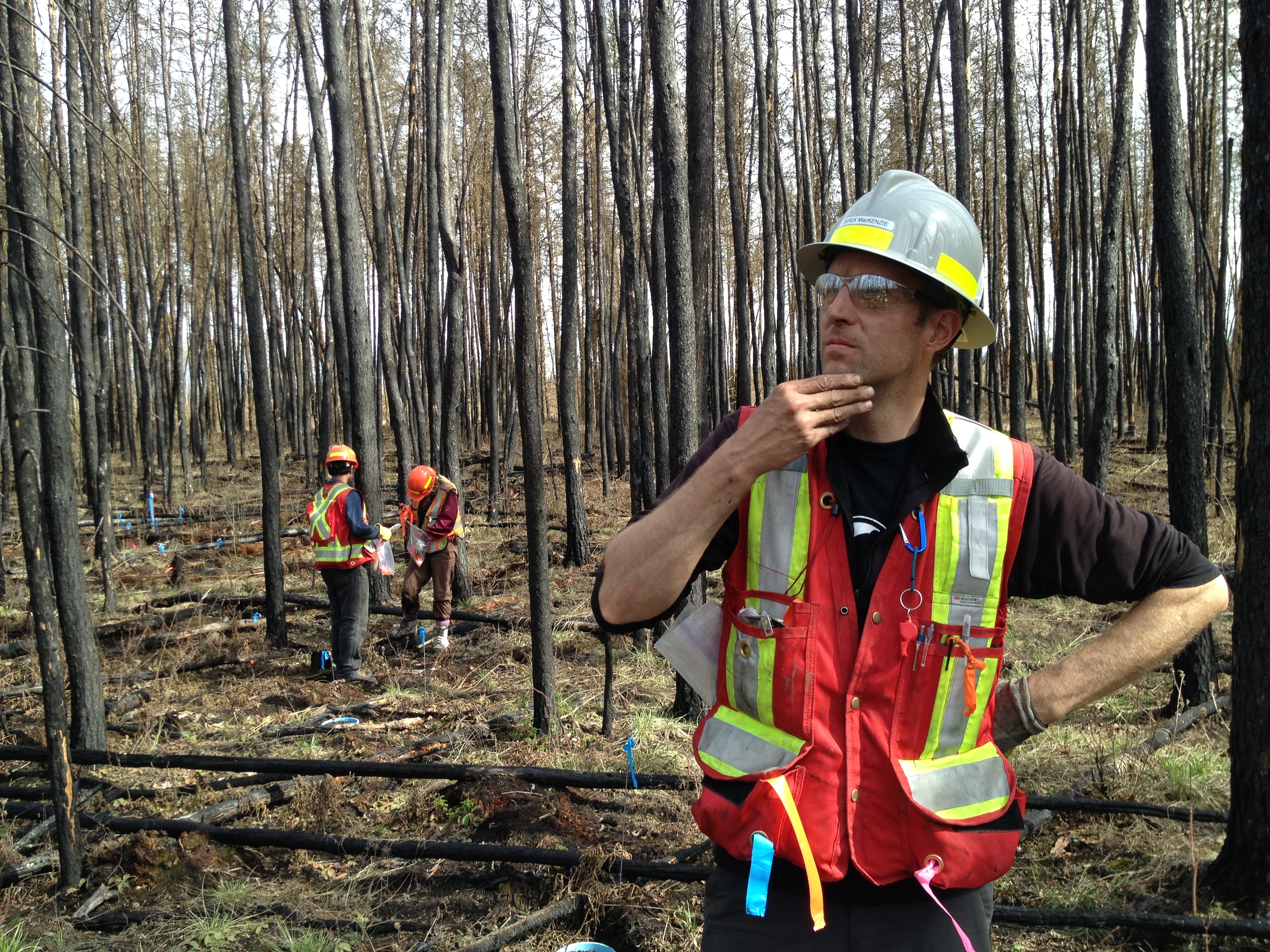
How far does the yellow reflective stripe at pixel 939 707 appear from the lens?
151 cm

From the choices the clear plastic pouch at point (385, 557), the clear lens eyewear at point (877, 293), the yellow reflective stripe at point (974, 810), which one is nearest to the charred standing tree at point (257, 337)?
the clear plastic pouch at point (385, 557)

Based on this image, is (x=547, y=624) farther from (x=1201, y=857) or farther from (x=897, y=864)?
(x=897, y=864)

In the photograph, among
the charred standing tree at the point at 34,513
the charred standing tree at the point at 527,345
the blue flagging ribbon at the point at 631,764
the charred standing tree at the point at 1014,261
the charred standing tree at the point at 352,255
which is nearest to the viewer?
the charred standing tree at the point at 34,513

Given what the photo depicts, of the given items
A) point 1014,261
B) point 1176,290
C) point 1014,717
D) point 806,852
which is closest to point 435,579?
point 1176,290

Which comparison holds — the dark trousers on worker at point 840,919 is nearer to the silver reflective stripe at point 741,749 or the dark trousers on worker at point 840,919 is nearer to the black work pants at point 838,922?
the black work pants at point 838,922

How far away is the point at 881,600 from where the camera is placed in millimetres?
1505

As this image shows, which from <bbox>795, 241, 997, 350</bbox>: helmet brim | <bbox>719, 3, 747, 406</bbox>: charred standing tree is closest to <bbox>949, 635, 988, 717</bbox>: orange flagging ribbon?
<bbox>795, 241, 997, 350</bbox>: helmet brim

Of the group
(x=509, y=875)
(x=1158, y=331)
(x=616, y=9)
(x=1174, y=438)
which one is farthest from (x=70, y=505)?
(x=1158, y=331)

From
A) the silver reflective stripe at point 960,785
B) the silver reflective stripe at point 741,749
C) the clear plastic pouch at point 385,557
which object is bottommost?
the clear plastic pouch at point 385,557

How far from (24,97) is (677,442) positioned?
3.53 metres

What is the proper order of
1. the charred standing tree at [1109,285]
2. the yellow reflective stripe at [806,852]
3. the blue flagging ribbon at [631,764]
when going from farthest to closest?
1. the charred standing tree at [1109,285]
2. the blue flagging ribbon at [631,764]
3. the yellow reflective stripe at [806,852]

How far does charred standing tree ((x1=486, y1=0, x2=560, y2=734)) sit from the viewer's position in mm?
4895

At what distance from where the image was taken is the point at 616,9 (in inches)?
381

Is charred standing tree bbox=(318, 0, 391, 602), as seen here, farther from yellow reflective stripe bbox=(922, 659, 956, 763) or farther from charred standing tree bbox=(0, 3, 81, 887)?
yellow reflective stripe bbox=(922, 659, 956, 763)
